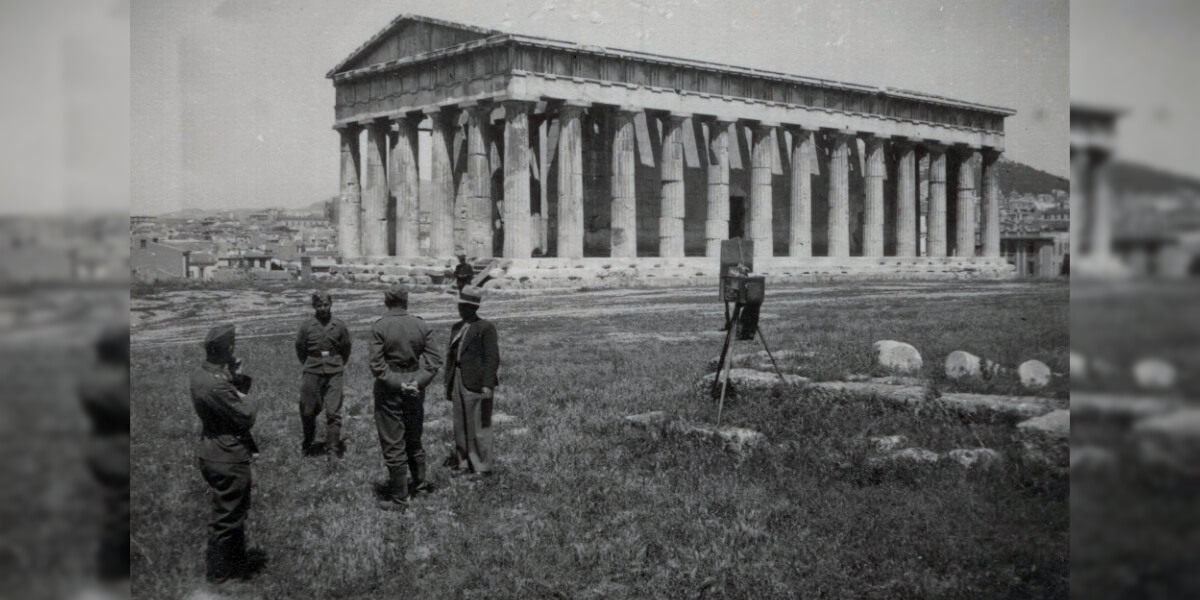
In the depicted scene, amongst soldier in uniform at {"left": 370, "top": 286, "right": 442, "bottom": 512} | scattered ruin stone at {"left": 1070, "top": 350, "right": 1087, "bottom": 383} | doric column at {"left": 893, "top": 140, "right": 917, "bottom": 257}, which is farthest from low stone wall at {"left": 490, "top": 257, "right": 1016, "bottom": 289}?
scattered ruin stone at {"left": 1070, "top": 350, "right": 1087, "bottom": 383}

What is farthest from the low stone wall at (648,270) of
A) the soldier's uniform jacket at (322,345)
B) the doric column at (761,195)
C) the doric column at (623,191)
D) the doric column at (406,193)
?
the doric column at (406,193)

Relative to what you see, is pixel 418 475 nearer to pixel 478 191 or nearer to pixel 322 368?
pixel 322 368

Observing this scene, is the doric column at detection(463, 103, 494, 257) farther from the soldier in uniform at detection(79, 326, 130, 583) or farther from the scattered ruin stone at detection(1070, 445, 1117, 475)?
the scattered ruin stone at detection(1070, 445, 1117, 475)

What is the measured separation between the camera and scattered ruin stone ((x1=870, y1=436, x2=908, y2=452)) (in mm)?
8742

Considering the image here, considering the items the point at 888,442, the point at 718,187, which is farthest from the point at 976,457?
the point at 718,187

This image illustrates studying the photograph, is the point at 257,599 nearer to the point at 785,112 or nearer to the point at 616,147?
the point at 616,147

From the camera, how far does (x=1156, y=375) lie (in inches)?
271

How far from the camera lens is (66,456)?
718 centimetres

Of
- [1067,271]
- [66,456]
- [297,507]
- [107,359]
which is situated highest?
[1067,271]

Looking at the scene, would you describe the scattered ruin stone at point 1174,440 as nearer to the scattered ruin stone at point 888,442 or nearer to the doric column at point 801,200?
the scattered ruin stone at point 888,442

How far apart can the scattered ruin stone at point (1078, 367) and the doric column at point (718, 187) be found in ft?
74.0

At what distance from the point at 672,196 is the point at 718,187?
1.93m

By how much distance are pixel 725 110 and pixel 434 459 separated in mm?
22434

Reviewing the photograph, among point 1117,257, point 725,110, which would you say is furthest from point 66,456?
point 725,110
